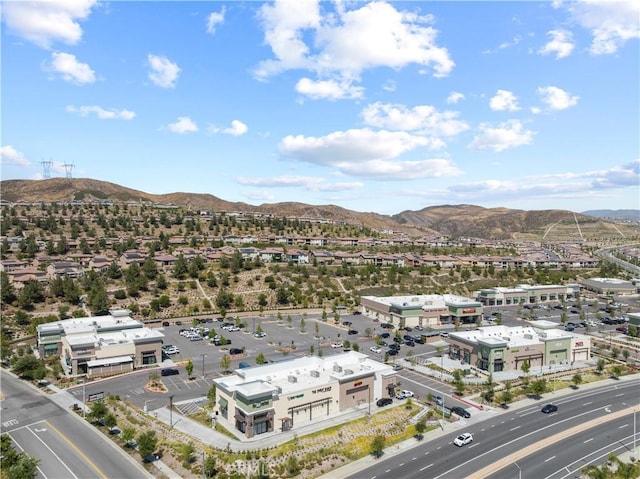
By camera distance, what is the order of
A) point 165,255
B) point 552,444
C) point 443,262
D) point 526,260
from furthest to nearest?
1. point 526,260
2. point 443,262
3. point 165,255
4. point 552,444

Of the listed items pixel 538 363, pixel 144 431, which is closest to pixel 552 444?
pixel 538 363

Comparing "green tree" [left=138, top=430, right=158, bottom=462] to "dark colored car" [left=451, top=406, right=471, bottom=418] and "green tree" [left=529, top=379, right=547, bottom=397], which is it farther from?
"green tree" [left=529, top=379, right=547, bottom=397]

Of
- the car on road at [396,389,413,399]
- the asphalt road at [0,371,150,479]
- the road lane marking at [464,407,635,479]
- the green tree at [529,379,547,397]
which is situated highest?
the green tree at [529,379,547,397]

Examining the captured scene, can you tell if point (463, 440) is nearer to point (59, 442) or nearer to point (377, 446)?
point (377, 446)

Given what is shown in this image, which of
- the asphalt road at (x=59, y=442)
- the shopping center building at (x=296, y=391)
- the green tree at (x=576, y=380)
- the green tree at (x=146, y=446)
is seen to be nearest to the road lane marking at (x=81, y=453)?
the asphalt road at (x=59, y=442)

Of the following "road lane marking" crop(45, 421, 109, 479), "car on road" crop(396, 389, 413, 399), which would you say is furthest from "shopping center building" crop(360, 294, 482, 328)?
"road lane marking" crop(45, 421, 109, 479)

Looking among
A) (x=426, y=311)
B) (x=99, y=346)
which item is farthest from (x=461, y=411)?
(x=99, y=346)

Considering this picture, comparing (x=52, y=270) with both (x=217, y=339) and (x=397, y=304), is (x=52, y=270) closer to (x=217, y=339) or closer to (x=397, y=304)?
(x=217, y=339)

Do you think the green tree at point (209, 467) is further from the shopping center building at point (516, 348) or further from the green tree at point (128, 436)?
the shopping center building at point (516, 348)
